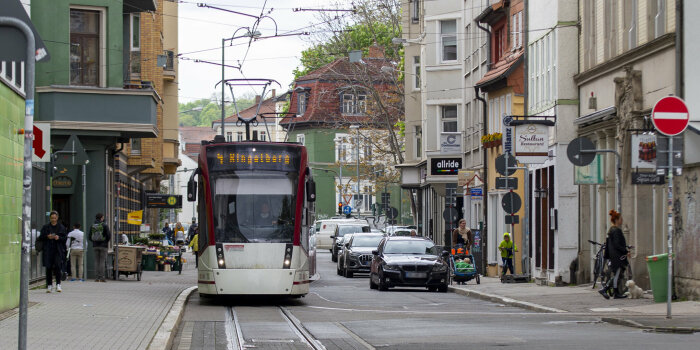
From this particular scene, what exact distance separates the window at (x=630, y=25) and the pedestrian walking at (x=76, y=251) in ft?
45.6

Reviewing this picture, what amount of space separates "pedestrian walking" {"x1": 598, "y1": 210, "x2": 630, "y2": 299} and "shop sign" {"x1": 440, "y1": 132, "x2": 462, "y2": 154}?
1209 inches

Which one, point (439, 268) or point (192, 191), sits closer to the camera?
point (192, 191)

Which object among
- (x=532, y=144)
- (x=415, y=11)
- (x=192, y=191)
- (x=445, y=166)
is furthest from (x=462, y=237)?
(x=415, y=11)

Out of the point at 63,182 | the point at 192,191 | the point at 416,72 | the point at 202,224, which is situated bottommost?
the point at 202,224

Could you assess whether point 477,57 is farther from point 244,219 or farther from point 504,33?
point 244,219

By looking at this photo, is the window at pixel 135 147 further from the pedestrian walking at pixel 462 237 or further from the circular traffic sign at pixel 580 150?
the circular traffic sign at pixel 580 150

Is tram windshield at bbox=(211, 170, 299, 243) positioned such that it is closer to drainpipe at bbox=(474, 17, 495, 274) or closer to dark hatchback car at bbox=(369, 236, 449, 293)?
dark hatchback car at bbox=(369, 236, 449, 293)

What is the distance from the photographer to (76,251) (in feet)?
102

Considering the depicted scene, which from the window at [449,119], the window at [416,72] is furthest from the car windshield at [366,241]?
the window at [416,72]

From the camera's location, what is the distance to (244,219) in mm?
23859

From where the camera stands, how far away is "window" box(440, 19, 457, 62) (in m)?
55.5

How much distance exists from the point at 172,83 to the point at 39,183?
85.9 ft

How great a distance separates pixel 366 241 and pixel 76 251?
14.4m

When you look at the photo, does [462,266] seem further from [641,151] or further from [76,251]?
[641,151]
